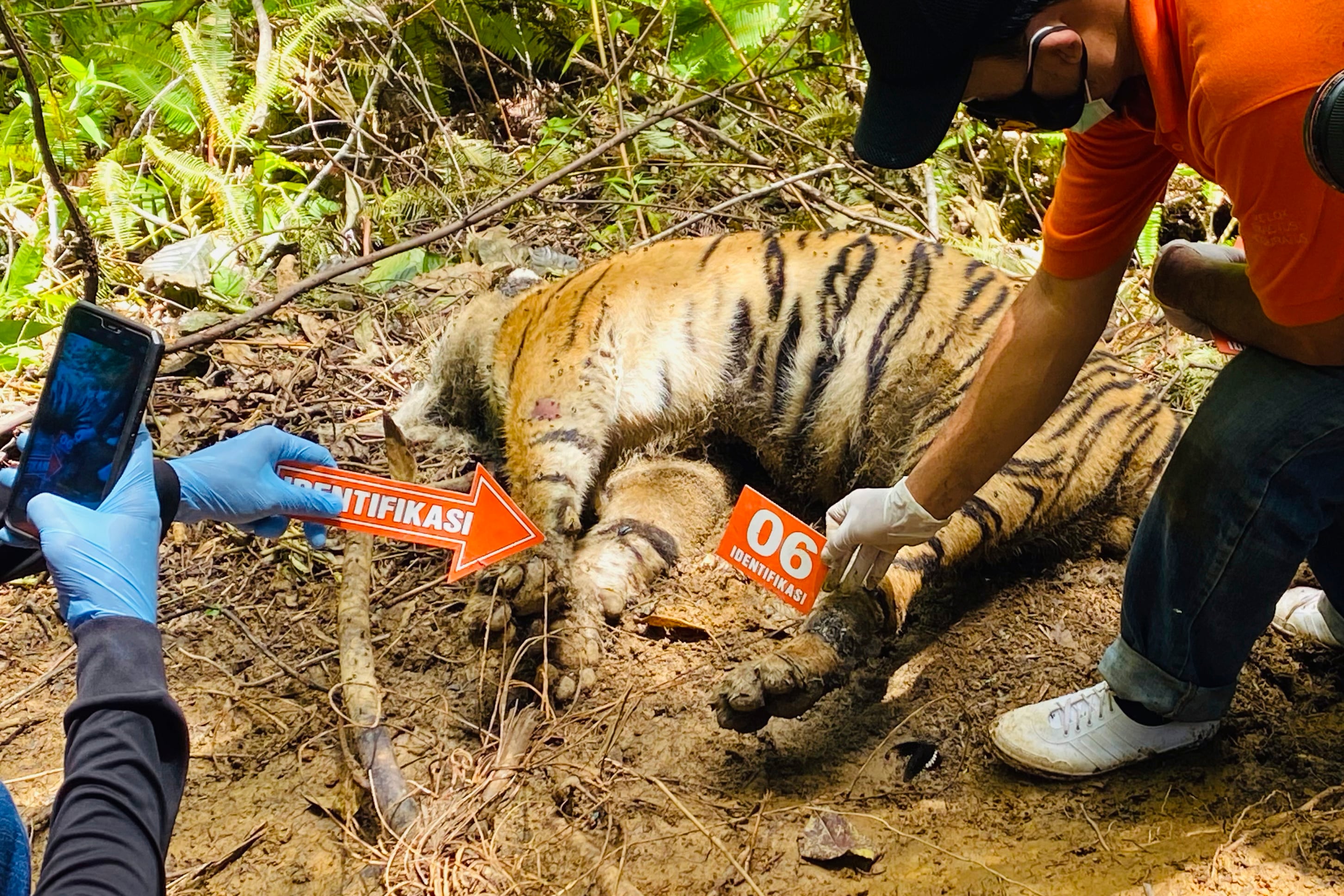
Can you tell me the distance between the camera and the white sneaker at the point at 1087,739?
2545mm

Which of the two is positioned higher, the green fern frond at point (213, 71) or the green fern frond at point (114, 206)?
the green fern frond at point (213, 71)

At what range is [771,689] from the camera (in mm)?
2615

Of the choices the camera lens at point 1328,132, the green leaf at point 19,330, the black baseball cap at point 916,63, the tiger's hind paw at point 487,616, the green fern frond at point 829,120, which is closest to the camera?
the camera lens at point 1328,132

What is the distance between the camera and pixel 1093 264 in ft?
7.86

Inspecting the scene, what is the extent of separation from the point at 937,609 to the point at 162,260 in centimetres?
378

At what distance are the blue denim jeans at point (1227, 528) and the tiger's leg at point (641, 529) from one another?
1.63m

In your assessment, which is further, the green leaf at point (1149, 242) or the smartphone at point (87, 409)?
the green leaf at point (1149, 242)

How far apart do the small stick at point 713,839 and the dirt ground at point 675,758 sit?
0.04ft

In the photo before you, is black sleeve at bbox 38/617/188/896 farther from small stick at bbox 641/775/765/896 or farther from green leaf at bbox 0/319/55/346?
green leaf at bbox 0/319/55/346

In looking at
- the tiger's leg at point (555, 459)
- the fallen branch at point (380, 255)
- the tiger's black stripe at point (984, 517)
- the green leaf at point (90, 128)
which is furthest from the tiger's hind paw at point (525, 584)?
the green leaf at point (90, 128)

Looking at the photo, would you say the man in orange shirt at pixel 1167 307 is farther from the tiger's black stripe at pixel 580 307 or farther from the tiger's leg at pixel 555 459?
the tiger's black stripe at pixel 580 307

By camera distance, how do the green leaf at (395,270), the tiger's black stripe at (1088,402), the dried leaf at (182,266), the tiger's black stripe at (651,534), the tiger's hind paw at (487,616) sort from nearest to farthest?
the tiger's hind paw at (487,616)
the tiger's black stripe at (1088,402)
the tiger's black stripe at (651,534)
the dried leaf at (182,266)
the green leaf at (395,270)

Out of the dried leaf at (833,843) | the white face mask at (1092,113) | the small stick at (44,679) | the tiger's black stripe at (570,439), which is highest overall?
the white face mask at (1092,113)

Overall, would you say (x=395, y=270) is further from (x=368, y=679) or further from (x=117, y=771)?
(x=117, y=771)
